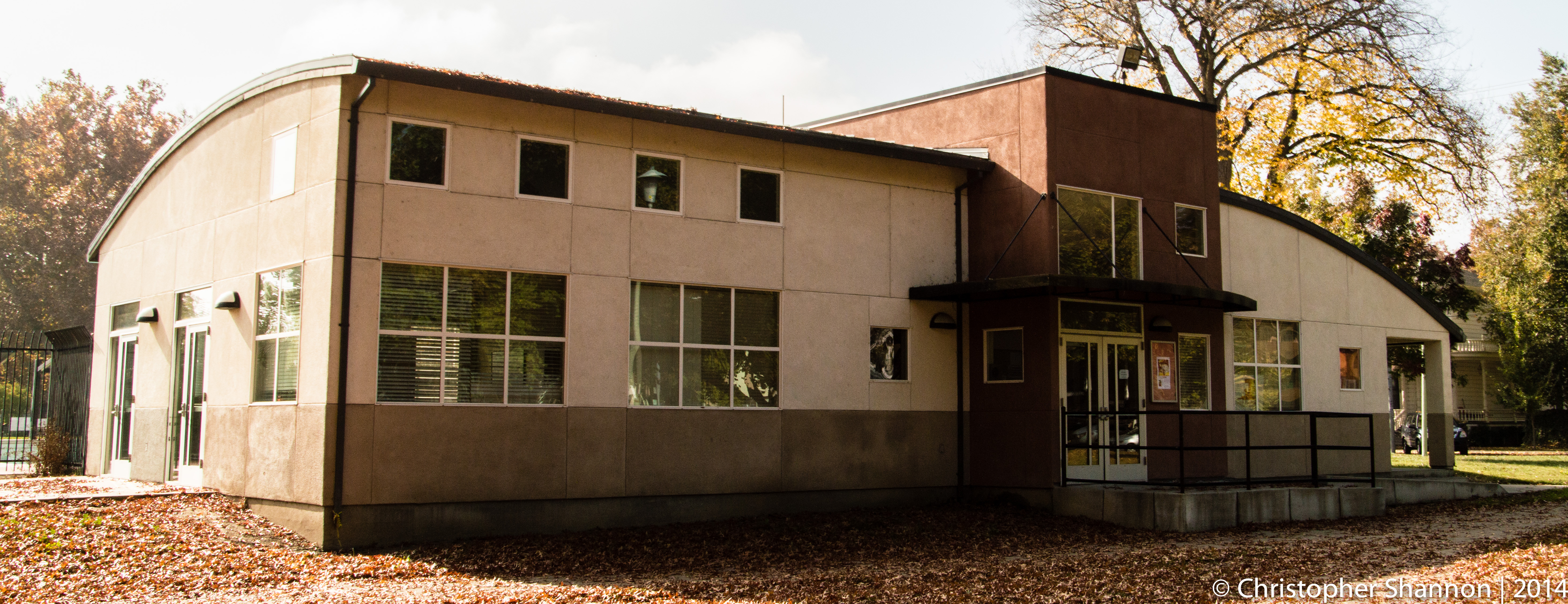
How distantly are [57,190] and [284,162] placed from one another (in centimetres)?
2976

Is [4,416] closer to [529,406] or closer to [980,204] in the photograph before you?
[529,406]

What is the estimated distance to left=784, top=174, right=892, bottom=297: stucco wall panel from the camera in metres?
14.2

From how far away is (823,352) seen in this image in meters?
14.3

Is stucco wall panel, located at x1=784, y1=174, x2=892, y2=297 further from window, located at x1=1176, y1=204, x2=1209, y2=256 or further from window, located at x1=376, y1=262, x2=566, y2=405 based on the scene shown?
window, located at x1=1176, y1=204, x2=1209, y2=256

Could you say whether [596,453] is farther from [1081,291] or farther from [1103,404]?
[1103,404]

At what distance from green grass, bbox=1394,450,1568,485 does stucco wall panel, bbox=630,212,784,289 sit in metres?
13.3

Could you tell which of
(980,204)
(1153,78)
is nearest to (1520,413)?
(1153,78)

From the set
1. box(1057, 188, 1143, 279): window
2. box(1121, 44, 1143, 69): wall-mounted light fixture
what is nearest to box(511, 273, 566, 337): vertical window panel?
box(1057, 188, 1143, 279): window

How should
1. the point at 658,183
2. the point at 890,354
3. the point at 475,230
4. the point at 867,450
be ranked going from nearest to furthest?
the point at 475,230 < the point at 658,183 < the point at 867,450 < the point at 890,354

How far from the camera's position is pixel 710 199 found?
13578 mm

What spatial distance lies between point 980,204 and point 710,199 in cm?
417

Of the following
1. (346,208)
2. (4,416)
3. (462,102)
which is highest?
(462,102)

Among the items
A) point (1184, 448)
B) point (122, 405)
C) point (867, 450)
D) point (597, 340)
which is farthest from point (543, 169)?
point (122, 405)

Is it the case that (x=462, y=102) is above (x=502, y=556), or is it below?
above
